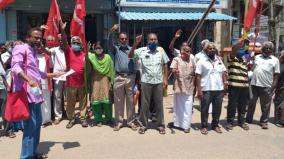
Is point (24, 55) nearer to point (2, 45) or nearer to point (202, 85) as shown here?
point (2, 45)

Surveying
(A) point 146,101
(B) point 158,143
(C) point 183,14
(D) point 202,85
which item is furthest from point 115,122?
(C) point 183,14

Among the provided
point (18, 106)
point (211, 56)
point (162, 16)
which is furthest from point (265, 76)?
point (162, 16)

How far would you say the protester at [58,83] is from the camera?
24.8 feet

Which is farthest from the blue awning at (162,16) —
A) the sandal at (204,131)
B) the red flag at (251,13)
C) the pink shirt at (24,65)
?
the pink shirt at (24,65)

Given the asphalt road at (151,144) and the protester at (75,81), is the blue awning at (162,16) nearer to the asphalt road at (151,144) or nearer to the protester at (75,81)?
the protester at (75,81)

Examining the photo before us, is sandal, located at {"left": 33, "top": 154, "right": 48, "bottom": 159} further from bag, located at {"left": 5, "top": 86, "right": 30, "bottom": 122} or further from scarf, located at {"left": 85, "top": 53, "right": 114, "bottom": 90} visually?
scarf, located at {"left": 85, "top": 53, "right": 114, "bottom": 90}

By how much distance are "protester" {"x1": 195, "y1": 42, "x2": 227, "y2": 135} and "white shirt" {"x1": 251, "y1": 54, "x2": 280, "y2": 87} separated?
82 cm

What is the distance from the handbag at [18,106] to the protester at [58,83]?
8.04ft

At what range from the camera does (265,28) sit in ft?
59.3

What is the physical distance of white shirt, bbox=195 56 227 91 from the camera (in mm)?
6988

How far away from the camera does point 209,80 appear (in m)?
7.01

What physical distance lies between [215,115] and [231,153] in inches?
58.5

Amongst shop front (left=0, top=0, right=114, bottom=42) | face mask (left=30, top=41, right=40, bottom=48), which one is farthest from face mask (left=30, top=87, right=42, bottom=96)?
shop front (left=0, top=0, right=114, bottom=42)

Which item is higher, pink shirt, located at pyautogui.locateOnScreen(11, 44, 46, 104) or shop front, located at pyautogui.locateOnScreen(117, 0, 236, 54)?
shop front, located at pyautogui.locateOnScreen(117, 0, 236, 54)
